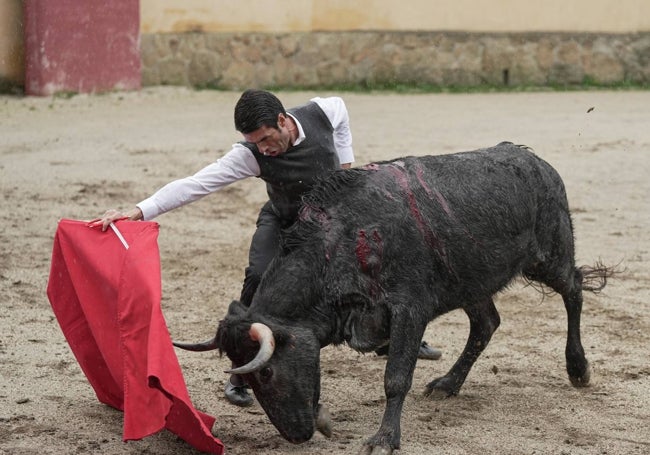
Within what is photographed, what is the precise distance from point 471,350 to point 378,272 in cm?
107

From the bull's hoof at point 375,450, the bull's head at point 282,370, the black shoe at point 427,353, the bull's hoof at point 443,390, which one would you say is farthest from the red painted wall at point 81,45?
the bull's hoof at point 375,450

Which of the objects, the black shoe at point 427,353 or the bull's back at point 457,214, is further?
the black shoe at point 427,353

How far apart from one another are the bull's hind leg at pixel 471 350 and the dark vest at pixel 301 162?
1.01m

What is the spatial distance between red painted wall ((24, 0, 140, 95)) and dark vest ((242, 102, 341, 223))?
810 cm

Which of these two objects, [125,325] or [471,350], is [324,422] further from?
[471,350]

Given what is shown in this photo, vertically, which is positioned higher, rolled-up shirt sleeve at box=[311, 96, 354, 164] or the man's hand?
rolled-up shirt sleeve at box=[311, 96, 354, 164]

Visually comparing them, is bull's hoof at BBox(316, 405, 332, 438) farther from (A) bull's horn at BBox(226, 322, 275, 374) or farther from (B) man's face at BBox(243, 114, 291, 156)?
Answer: (B) man's face at BBox(243, 114, 291, 156)

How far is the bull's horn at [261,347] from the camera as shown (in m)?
4.71

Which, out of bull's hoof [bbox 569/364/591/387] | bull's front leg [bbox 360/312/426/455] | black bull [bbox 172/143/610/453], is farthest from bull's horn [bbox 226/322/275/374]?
bull's hoof [bbox 569/364/591/387]

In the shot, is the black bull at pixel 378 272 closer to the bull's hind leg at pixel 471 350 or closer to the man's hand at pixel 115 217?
the bull's hind leg at pixel 471 350

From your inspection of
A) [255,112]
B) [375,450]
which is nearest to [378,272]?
[375,450]

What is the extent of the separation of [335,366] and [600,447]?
164cm

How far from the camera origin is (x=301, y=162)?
5473mm

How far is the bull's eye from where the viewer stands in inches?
195
